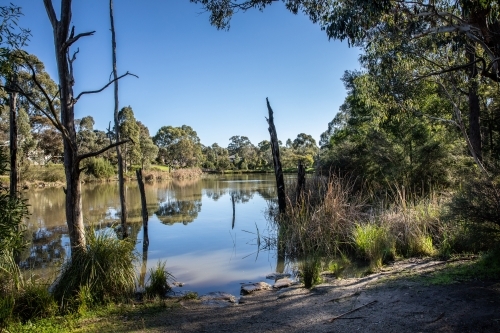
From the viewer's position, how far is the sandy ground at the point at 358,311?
343 cm

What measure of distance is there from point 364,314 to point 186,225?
1004cm

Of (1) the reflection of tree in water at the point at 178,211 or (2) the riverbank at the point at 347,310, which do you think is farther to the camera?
(1) the reflection of tree in water at the point at 178,211

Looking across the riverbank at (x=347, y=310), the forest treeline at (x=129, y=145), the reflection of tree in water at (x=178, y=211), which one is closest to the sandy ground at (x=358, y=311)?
the riverbank at (x=347, y=310)

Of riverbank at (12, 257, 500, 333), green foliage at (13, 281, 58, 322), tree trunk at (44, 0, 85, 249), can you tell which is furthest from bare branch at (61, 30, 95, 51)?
riverbank at (12, 257, 500, 333)

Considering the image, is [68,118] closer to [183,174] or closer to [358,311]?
[358,311]

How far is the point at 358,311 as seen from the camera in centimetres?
393

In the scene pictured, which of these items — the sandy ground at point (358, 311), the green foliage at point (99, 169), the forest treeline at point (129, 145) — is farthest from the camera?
the green foliage at point (99, 169)

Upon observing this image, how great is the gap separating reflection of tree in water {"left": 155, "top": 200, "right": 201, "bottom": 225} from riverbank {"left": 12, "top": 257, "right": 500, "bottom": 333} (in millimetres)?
9257

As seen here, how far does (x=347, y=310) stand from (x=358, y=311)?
0.13 m

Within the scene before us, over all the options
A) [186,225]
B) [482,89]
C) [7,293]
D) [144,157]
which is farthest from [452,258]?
[144,157]

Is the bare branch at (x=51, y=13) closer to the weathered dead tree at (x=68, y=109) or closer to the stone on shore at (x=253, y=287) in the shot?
the weathered dead tree at (x=68, y=109)

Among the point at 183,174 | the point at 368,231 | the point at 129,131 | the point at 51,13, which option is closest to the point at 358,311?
the point at 368,231

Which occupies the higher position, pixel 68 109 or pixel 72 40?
pixel 72 40

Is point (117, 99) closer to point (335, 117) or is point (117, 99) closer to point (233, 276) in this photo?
point (233, 276)
